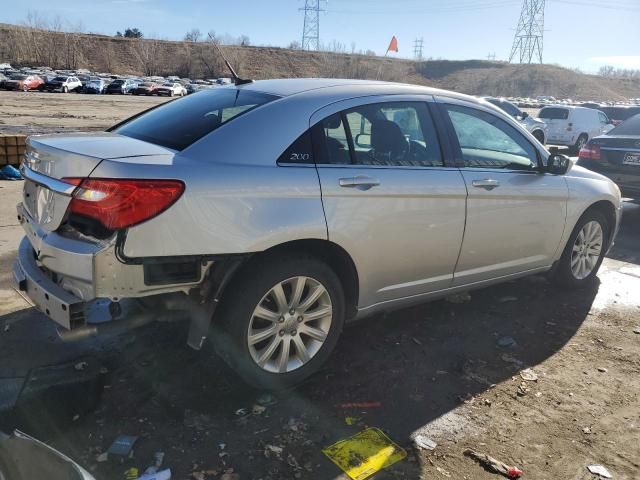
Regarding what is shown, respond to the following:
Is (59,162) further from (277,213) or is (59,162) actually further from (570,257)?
(570,257)

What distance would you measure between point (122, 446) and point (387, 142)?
2390mm

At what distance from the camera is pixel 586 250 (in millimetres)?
5332

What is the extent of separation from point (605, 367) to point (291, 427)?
7.84 feet

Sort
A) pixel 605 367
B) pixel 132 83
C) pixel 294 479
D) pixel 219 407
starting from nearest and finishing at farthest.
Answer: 1. pixel 294 479
2. pixel 219 407
3. pixel 605 367
4. pixel 132 83

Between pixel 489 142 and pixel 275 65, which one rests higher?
pixel 275 65

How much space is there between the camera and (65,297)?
274 cm

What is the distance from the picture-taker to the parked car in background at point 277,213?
2.71 meters

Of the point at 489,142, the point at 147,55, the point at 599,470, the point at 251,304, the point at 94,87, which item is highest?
the point at 147,55

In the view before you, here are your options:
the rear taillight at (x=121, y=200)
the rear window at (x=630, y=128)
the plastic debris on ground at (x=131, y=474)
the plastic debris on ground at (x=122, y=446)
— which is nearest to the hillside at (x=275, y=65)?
the rear window at (x=630, y=128)

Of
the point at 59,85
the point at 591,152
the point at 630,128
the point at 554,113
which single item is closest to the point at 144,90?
the point at 59,85

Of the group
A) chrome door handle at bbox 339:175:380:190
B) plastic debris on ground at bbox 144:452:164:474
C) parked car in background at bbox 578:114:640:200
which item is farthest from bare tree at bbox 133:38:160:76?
plastic debris on ground at bbox 144:452:164:474

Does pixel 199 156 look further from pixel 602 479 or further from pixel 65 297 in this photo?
pixel 602 479

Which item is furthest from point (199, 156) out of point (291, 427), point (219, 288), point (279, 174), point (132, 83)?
point (132, 83)

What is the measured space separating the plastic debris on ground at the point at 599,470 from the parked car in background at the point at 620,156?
252 inches
